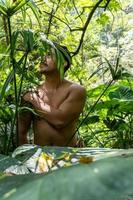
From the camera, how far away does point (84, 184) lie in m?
0.35

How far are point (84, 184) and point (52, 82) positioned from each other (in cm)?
224

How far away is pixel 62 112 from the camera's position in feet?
7.82

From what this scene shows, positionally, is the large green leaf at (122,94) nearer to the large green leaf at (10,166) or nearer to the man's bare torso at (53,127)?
the man's bare torso at (53,127)

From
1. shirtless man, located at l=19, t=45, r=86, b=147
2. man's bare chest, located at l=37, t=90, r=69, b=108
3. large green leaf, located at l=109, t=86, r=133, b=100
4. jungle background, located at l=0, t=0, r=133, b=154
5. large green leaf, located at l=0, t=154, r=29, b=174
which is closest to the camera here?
large green leaf, located at l=0, t=154, r=29, b=174

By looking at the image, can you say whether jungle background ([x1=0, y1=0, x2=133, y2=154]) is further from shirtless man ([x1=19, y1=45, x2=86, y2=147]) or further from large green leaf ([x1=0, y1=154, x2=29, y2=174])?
large green leaf ([x1=0, y1=154, x2=29, y2=174])

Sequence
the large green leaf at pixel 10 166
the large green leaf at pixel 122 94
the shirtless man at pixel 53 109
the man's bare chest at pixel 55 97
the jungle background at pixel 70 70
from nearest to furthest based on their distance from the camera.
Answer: the large green leaf at pixel 10 166
the jungle background at pixel 70 70
the shirtless man at pixel 53 109
the man's bare chest at pixel 55 97
the large green leaf at pixel 122 94

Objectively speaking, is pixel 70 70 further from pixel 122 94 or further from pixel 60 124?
pixel 60 124

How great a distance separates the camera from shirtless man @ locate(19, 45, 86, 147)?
237 cm

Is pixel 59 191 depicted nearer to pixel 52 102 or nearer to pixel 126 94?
pixel 52 102

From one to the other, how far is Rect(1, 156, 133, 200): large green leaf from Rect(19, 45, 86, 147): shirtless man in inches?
75.9

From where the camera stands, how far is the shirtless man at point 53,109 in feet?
7.77

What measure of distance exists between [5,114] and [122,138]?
199cm

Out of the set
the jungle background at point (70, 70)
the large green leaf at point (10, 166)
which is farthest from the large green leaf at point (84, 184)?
the jungle background at point (70, 70)

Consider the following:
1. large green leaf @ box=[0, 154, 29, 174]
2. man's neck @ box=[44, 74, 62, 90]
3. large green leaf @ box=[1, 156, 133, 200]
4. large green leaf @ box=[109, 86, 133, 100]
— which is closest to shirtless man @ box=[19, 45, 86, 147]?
man's neck @ box=[44, 74, 62, 90]
